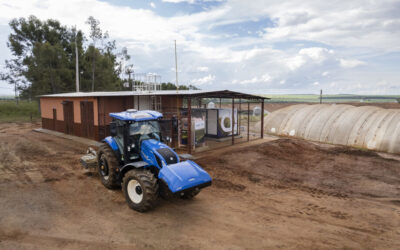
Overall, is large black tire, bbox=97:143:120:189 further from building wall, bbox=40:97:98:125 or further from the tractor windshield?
building wall, bbox=40:97:98:125

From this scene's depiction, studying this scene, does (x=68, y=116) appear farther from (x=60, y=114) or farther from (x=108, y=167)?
(x=108, y=167)

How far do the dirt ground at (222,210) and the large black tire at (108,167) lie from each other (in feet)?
1.26

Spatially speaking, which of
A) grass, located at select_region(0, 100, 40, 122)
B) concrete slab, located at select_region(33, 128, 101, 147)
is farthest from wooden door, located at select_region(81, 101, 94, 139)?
grass, located at select_region(0, 100, 40, 122)

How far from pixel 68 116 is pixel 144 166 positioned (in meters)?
16.1

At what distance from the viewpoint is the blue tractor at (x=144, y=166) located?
6891mm

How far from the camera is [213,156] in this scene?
14781 millimetres

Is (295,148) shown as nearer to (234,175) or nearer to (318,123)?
(318,123)

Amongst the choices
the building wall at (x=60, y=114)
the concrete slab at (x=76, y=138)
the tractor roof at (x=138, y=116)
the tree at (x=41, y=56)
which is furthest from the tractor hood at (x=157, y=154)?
the tree at (x=41, y=56)

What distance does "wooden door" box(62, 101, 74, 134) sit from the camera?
67.1ft

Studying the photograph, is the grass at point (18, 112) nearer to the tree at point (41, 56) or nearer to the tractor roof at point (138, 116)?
the tree at point (41, 56)

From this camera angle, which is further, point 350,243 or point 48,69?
point 48,69

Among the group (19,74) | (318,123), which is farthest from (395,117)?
(19,74)

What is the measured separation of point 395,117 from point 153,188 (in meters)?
19.4

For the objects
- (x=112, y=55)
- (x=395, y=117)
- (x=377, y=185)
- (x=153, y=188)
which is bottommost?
Result: (x=377, y=185)
